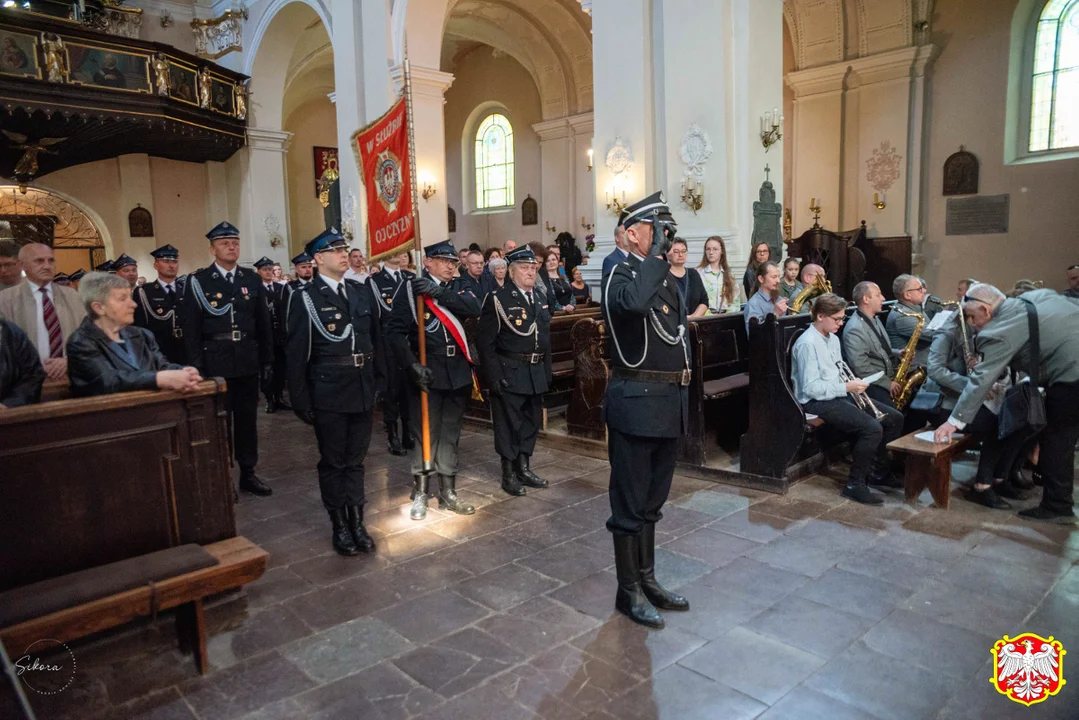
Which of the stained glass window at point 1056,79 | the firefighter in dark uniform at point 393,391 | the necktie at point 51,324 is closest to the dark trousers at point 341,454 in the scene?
the firefighter in dark uniform at point 393,391

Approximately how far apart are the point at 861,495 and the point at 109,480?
4180mm

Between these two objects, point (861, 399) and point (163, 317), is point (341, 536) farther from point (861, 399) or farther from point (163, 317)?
point (163, 317)

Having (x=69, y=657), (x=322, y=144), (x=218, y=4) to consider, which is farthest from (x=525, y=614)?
(x=322, y=144)

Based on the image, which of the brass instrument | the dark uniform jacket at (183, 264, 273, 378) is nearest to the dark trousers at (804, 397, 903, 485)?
→ the brass instrument

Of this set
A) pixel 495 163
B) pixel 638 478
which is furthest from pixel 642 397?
pixel 495 163

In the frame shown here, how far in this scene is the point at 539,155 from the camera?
16656 mm

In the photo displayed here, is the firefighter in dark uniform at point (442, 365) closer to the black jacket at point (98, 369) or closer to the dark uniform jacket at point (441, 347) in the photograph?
the dark uniform jacket at point (441, 347)

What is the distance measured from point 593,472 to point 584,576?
1.85 m

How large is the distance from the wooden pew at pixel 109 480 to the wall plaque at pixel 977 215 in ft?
38.1

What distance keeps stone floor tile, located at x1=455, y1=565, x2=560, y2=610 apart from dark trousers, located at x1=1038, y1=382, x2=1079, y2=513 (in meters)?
2.99

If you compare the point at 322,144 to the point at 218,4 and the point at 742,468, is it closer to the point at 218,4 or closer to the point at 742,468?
the point at 218,4

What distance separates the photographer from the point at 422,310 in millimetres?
4344

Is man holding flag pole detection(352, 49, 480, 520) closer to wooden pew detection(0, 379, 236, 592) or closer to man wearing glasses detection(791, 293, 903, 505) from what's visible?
wooden pew detection(0, 379, 236, 592)

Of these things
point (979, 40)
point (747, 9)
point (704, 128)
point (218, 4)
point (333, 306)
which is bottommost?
point (333, 306)
